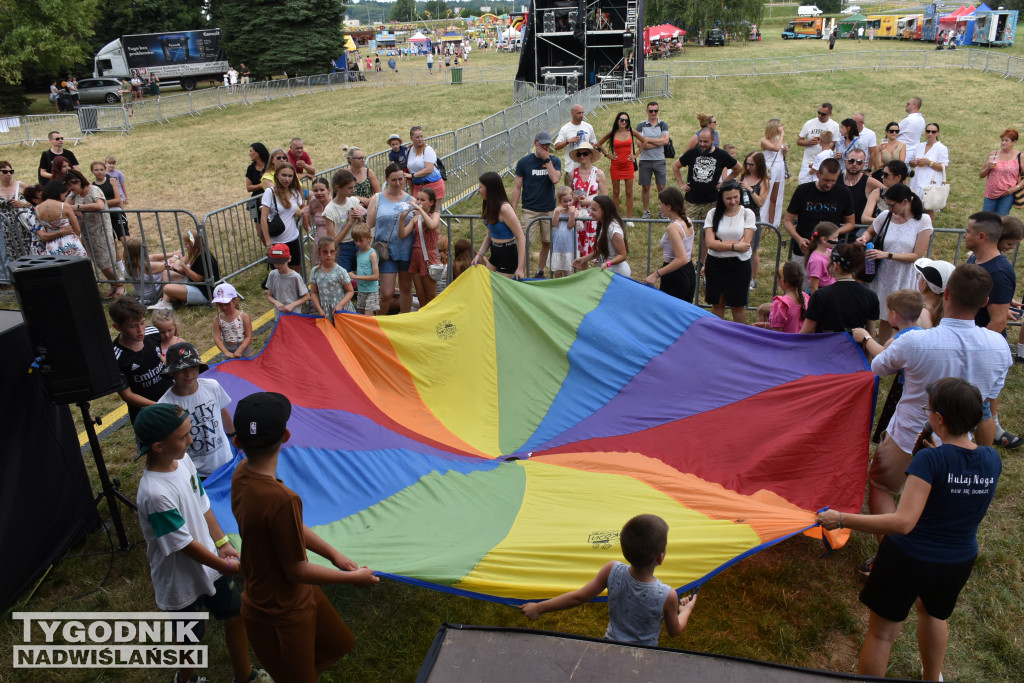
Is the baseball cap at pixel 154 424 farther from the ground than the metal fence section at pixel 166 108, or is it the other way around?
the baseball cap at pixel 154 424

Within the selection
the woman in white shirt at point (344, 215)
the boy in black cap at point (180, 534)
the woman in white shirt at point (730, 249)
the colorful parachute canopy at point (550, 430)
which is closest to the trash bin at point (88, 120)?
the woman in white shirt at point (344, 215)

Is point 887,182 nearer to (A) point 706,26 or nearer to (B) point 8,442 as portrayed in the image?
(B) point 8,442

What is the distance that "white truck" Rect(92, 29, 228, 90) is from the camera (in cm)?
4625

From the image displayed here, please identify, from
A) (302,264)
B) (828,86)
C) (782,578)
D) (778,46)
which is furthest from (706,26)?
(782,578)

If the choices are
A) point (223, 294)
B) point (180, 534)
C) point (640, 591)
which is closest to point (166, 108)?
point (223, 294)

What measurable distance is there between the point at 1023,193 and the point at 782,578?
29.0ft

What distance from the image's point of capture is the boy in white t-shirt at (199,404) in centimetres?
478

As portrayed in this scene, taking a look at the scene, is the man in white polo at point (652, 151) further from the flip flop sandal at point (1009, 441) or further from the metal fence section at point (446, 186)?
the flip flop sandal at point (1009, 441)

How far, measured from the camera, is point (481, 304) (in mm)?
6945

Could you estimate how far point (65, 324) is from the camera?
4934 millimetres

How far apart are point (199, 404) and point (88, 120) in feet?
95.4

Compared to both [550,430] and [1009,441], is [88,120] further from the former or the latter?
[1009,441]

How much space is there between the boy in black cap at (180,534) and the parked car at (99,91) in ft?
141

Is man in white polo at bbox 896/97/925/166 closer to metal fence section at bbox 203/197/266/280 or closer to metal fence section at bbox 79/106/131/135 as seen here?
metal fence section at bbox 203/197/266/280
